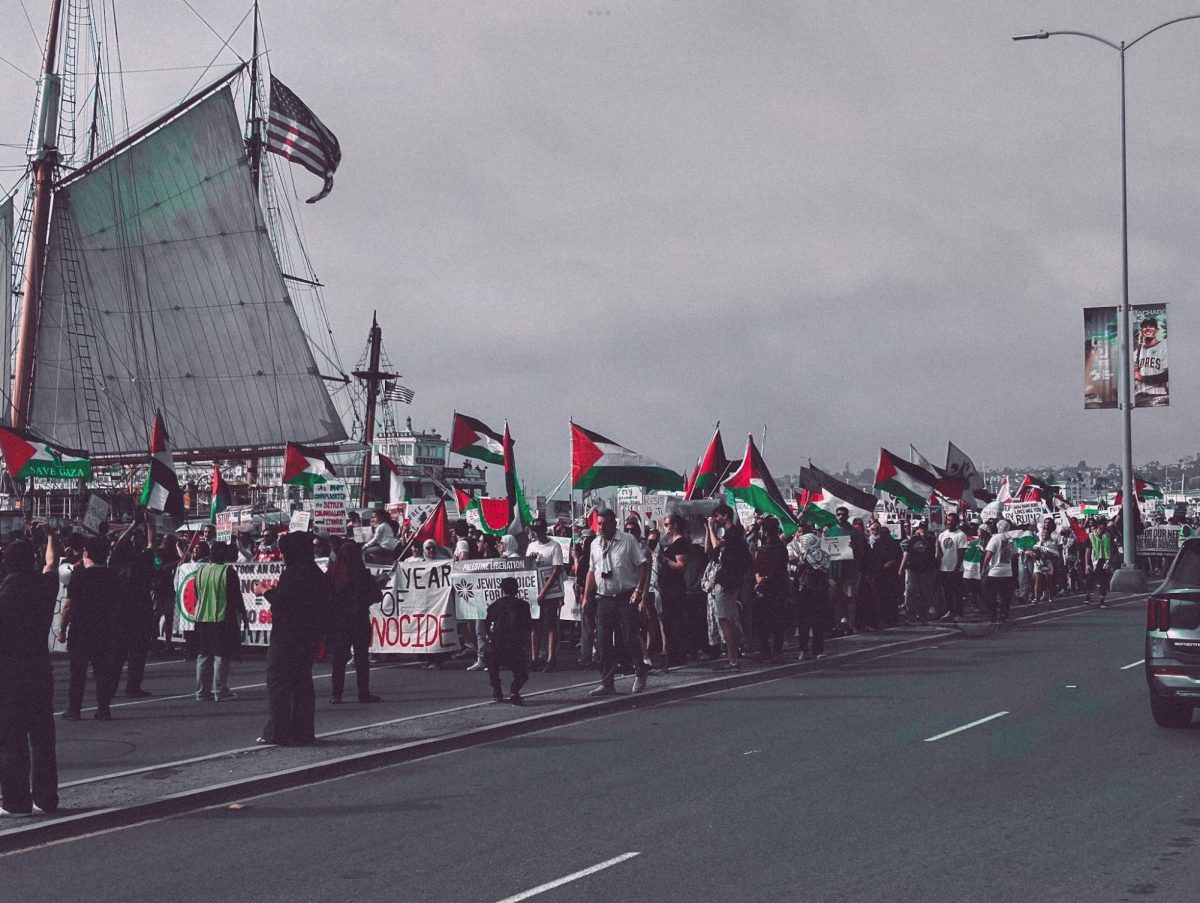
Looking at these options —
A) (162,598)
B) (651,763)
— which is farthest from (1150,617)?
(162,598)

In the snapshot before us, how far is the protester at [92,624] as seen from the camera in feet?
41.2

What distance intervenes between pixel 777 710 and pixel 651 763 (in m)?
3.08

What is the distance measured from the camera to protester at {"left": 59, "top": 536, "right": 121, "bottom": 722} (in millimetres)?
12555

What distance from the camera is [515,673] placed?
41.7 feet

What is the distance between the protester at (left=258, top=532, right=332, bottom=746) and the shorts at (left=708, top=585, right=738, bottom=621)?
593cm

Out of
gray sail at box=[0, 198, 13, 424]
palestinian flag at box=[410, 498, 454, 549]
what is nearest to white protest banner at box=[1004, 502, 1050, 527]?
palestinian flag at box=[410, 498, 454, 549]

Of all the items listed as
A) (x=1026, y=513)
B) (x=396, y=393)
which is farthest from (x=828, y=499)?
(x=396, y=393)

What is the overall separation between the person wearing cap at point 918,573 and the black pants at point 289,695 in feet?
48.0

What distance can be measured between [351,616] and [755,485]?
1054 cm

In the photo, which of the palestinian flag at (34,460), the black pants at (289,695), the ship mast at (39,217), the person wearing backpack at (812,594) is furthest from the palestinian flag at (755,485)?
the ship mast at (39,217)

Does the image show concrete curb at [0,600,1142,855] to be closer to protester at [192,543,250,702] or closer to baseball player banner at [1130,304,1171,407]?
protester at [192,543,250,702]

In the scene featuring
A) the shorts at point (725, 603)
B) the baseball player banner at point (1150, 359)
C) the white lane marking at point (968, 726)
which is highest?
the baseball player banner at point (1150, 359)

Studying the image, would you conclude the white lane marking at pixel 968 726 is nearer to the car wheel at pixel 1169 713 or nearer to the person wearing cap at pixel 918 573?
the car wheel at pixel 1169 713

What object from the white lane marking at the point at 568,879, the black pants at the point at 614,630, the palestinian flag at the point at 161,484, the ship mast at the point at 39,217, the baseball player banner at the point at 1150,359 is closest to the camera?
the white lane marking at the point at 568,879
